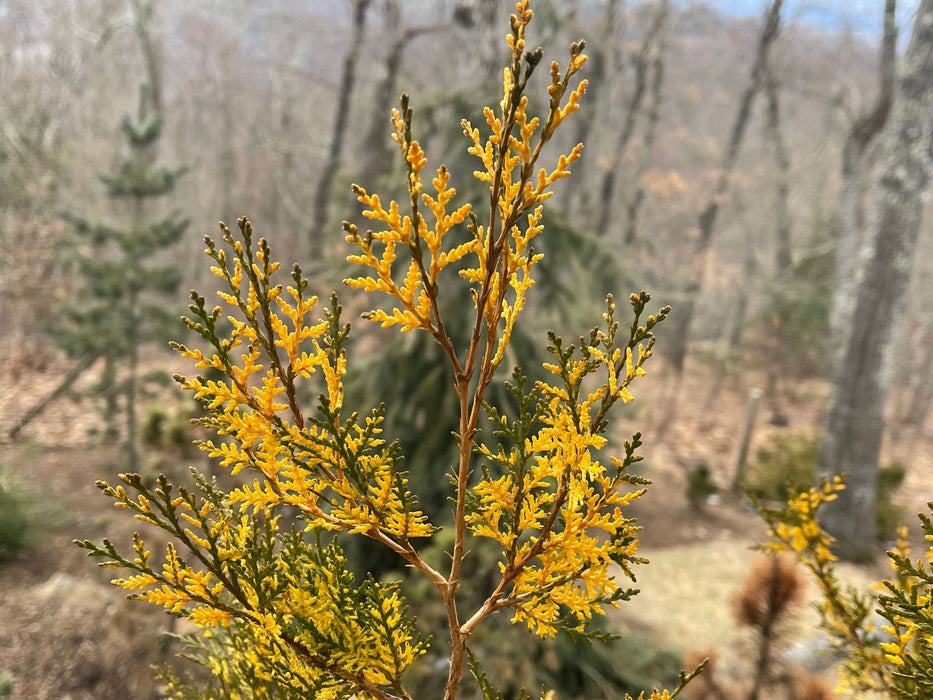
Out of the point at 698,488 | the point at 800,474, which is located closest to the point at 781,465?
the point at 800,474

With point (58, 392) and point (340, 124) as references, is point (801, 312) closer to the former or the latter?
point (340, 124)

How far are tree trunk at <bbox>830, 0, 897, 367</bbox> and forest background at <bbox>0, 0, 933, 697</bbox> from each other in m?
1.04

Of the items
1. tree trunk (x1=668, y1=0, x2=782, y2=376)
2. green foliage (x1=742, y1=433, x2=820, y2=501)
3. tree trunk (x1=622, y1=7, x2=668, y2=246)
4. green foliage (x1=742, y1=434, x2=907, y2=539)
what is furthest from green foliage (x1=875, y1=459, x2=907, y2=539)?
tree trunk (x1=622, y1=7, x2=668, y2=246)

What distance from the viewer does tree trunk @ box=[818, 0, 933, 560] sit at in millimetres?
6035

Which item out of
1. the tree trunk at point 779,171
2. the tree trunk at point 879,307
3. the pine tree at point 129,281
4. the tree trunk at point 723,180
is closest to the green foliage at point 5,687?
the pine tree at point 129,281

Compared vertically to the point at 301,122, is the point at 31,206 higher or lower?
lower

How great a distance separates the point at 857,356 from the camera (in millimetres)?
6645

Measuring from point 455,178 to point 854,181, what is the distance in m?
10.3

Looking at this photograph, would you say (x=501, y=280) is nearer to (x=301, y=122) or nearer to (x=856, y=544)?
(x=856, y=544)

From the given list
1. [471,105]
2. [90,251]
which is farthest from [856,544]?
[90,251]

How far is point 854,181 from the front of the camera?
10.3m

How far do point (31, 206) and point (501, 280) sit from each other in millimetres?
11802

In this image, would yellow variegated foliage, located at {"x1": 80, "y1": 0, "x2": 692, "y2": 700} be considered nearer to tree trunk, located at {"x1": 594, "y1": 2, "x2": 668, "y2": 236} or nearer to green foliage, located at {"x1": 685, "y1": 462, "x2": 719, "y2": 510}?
green foliage, located at {"x1": 685, "y1": 462, "x2": 719, "y2": 510}

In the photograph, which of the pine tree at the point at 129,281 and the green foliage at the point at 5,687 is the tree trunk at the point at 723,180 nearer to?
the pine tree at the point at 129,281
